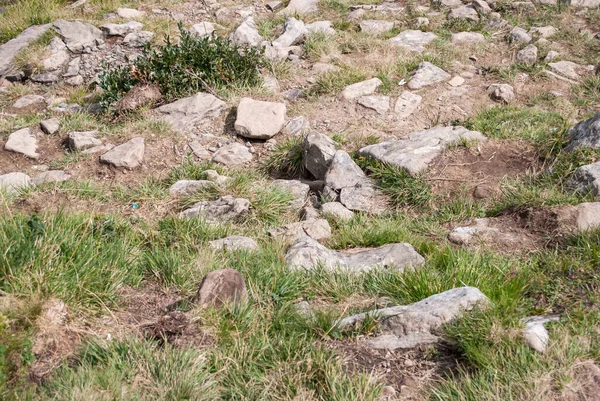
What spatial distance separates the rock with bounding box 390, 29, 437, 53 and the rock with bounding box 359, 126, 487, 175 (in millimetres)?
2792

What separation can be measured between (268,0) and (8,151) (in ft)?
21.1

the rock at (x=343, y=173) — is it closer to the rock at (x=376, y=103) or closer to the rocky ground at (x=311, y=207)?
the rocky ground at (x=311, y=207)

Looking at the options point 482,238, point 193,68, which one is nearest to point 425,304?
point 482,238

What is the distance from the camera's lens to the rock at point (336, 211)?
18.1ft

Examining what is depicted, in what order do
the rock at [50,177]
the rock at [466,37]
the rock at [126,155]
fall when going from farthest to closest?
the rock at [466,37] < the rock at [126,155] < the rock at [50,177]

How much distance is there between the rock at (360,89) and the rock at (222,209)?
283 centimetres

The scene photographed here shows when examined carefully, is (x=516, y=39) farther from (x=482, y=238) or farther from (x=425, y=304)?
(x=425, y=304)

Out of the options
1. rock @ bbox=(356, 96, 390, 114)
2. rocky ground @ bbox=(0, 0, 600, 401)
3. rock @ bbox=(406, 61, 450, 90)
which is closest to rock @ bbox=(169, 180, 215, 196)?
rocky ground @ bbox=(0, 0, 600, 401)

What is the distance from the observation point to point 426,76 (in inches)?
321

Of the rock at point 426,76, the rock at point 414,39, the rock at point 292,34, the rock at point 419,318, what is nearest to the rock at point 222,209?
the rock at point 419,318

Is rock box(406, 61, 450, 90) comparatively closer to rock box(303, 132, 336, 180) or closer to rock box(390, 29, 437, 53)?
rock box(390, 29, 437, 53)

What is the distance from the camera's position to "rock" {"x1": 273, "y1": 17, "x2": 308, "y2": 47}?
31.0 feet

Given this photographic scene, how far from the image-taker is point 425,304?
11.4 ft

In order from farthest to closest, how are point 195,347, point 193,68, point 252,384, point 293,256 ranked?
point 193,68
point 293,256
point 195,347
point 252,384
